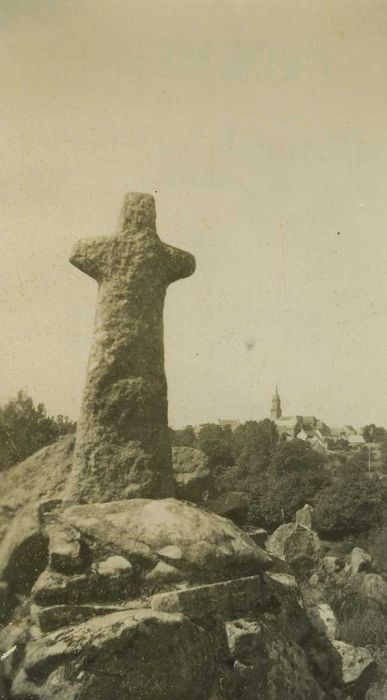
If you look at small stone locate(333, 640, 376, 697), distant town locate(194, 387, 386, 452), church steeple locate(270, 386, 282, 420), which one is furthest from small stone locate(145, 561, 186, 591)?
church steeple locate(270, 386, 282, 420)

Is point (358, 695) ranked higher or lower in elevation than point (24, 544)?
lower

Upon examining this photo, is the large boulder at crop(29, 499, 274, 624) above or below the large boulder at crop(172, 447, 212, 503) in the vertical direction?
below

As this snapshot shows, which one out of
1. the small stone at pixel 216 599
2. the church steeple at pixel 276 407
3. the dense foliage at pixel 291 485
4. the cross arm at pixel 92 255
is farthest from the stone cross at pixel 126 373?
the church steeple at pixel 276 407

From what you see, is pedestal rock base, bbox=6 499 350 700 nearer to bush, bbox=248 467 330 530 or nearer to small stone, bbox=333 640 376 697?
small stone, bbox=333 640 376 697

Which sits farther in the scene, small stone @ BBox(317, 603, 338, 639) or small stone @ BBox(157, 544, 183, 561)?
small stone @ BBox(317, 603, 338, 639)

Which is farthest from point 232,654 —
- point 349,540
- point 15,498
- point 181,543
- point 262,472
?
point 262,472

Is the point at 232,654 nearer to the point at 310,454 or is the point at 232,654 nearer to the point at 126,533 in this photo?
the point at 126,533

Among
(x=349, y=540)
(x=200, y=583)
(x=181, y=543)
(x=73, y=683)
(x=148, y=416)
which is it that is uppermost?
(x=148, y=416)
